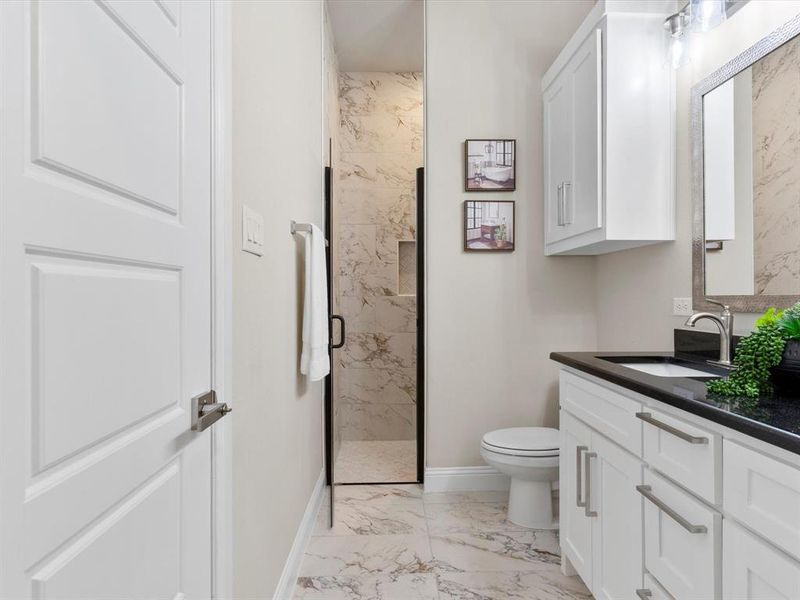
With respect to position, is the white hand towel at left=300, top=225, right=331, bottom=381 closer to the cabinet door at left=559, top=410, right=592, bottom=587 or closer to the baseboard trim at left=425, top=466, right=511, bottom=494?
the cabinet door at left=559, top=410, right=592, bottom=587

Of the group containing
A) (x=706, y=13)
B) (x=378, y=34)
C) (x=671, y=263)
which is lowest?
(x=671, y=263)

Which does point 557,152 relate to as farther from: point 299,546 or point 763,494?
point 299,546

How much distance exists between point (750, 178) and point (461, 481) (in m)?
2.00

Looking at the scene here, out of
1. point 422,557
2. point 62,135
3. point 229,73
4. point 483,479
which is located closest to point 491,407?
point 483,479

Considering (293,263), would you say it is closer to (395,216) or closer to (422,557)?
(422,557)

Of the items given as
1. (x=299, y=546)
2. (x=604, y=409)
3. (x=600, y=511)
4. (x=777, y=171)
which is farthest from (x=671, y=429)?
(x=299, y=546)

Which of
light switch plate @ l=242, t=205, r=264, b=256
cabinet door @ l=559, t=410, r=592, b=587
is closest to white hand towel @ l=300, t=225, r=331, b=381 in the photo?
light switch plate @ l=242, t=205, r=264, b=256

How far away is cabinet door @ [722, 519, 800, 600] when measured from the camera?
2.66 ft

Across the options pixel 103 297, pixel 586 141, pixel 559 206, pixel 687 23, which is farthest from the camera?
pixel 559 206

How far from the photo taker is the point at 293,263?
195 centimetres

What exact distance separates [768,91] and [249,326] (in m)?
1.79

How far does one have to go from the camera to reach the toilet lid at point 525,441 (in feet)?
7.36

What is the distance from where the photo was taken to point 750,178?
66.0 inches

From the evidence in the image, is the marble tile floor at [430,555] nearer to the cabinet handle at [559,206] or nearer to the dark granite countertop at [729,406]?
the dark granite countertop at [729,406]
